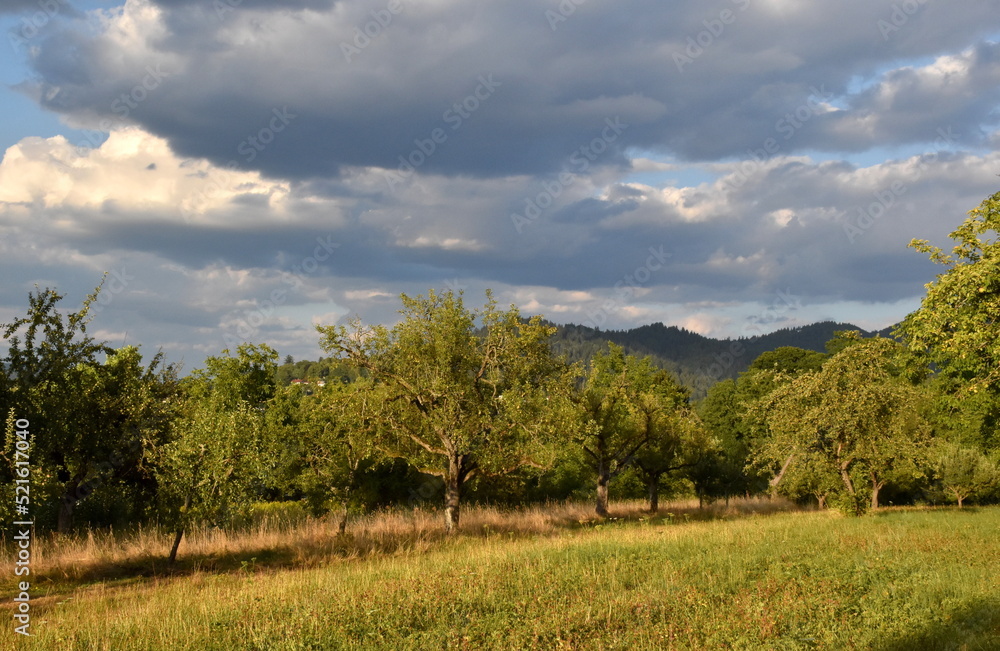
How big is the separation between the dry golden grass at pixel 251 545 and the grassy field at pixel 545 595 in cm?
14

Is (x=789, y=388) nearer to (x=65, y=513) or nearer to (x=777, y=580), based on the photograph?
(x=777, y=580)

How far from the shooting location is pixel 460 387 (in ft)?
91.6

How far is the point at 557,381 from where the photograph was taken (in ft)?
98.1

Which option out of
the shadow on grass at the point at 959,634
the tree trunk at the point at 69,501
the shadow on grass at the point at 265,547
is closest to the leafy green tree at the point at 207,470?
the shadow on grass at the point at 265,547

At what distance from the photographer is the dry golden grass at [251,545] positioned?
19656 millimetres

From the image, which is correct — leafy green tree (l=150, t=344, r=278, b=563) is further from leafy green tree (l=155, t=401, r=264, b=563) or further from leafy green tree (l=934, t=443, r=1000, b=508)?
leafy green tree (l=934, t=443, r=1000, b=508)

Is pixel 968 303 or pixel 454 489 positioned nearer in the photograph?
pixel 968 303

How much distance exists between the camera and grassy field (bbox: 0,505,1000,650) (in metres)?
12.0

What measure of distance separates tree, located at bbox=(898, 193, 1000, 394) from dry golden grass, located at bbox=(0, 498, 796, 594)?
17217mm

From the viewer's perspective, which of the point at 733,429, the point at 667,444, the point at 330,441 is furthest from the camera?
the point at 733,429

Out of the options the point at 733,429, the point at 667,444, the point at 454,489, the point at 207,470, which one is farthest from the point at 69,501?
the point at 733,429

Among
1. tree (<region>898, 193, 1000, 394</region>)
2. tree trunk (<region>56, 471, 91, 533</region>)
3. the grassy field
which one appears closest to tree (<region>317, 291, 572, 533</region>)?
the grassy field

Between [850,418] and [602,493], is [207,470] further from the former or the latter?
[850,418]

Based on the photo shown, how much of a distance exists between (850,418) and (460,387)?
20199 mm
